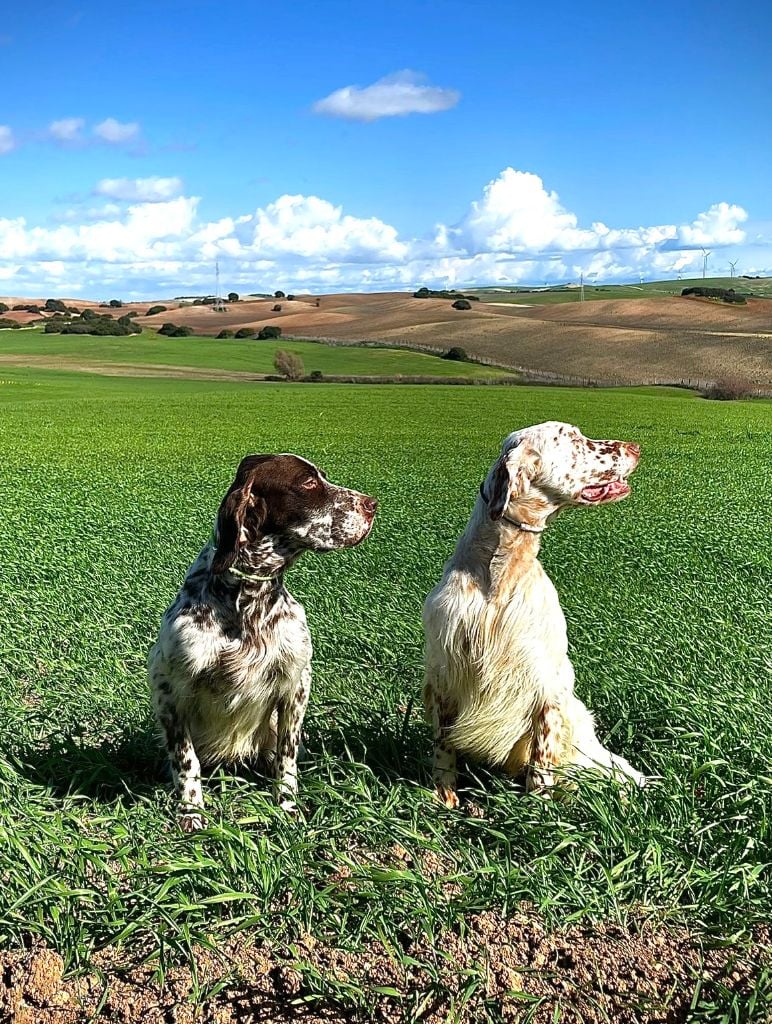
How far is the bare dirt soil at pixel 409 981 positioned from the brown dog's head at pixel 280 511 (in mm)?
1750

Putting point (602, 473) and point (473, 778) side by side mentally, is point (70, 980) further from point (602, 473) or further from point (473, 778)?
point (602, 473)

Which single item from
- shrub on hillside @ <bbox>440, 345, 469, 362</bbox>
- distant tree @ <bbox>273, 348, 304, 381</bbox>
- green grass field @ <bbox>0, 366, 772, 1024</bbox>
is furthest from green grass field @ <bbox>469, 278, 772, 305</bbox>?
green grass field @ <bbox>0, 366, 772, 1024</bbox>

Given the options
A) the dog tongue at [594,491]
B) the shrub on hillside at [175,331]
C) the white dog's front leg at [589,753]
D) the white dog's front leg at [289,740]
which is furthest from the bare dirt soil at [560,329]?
the white dog's front leg at [289,740]

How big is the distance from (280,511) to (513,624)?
1.25 meters

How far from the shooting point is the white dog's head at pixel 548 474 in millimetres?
4273

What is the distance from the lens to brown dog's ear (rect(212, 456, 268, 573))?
432 cm

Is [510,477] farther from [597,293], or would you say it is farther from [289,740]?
[597,293]

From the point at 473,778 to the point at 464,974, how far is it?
1499mm

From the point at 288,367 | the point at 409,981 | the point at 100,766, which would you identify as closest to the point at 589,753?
the point at 409,981

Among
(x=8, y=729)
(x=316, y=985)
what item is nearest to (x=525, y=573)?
(x=316, y=985)

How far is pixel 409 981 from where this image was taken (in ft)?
11.0

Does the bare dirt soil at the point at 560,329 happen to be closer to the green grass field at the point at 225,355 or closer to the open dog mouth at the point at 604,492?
the green grass field at the point at 225,355

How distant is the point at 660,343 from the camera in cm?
6138

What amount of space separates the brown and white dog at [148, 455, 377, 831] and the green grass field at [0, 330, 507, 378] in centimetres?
5146
